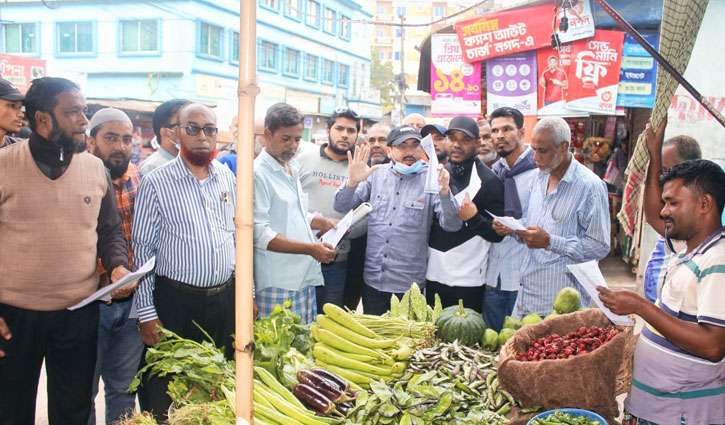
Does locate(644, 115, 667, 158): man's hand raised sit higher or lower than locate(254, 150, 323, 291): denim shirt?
higher

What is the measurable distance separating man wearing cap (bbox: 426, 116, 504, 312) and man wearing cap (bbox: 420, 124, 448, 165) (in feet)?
2.12

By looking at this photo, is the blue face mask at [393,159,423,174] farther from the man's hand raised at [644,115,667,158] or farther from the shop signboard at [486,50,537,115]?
the shop signboard at [486,50,537,115]

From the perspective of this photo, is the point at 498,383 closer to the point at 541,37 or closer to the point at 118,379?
the point at 118,379

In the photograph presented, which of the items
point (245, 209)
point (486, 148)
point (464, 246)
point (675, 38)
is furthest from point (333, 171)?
point (245, 209)

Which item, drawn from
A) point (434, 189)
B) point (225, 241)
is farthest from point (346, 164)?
point (225, 241)

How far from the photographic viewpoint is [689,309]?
92.2 inches

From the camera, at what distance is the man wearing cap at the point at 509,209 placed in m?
4.24

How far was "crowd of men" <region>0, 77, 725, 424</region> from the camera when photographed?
2447mm

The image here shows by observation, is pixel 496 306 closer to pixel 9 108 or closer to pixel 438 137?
pixel 438 137

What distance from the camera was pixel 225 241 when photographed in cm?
343

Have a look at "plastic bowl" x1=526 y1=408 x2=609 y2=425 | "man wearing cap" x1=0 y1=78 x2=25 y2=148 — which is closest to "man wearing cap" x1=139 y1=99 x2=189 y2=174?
"man wearing cap" x1=0 y1=78 x2=25 y2=148

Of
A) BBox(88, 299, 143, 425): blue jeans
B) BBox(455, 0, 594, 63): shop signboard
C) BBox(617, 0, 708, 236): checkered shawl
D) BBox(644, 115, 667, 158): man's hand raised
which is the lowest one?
BBox(88, 299, 143, 425): blue jeans

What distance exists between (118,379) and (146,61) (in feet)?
80.1

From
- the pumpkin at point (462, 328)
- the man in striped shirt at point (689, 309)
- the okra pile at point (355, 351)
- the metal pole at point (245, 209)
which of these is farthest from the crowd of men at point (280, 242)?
the metal pole at point (245, 209)
